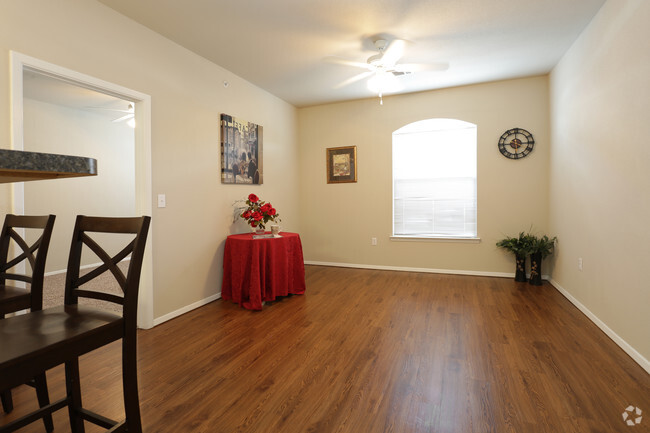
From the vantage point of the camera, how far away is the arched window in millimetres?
4809

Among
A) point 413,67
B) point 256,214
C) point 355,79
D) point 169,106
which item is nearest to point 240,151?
point 256,214

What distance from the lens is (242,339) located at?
2.65m

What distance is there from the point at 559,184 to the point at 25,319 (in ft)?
15.5

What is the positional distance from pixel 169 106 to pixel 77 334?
2.62 meters

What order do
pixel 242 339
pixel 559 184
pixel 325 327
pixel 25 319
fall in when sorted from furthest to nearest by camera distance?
pixel 559 184 → pixel 325 327 → pixel 242 339 → pixel 25 319

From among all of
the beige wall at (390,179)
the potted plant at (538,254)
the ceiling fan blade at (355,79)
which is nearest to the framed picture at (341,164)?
the beige wall at (390,179)

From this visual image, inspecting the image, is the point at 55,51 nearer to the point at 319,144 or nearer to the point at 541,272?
the point at 319,144

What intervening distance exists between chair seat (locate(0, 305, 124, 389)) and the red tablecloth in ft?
6.81

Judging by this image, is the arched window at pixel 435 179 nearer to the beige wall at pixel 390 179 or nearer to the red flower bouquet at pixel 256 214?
the beige wall at pixel 390 179

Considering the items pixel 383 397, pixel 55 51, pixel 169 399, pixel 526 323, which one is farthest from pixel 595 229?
pixel 55 51

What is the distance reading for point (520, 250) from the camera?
422cm

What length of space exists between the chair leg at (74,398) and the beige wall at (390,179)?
165 inches

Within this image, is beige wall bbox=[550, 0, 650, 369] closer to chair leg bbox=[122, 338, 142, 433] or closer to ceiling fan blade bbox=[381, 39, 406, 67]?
ceiling fan blade bbox=[381, 39, 406, 67]

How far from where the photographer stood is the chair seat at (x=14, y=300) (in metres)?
1.50
